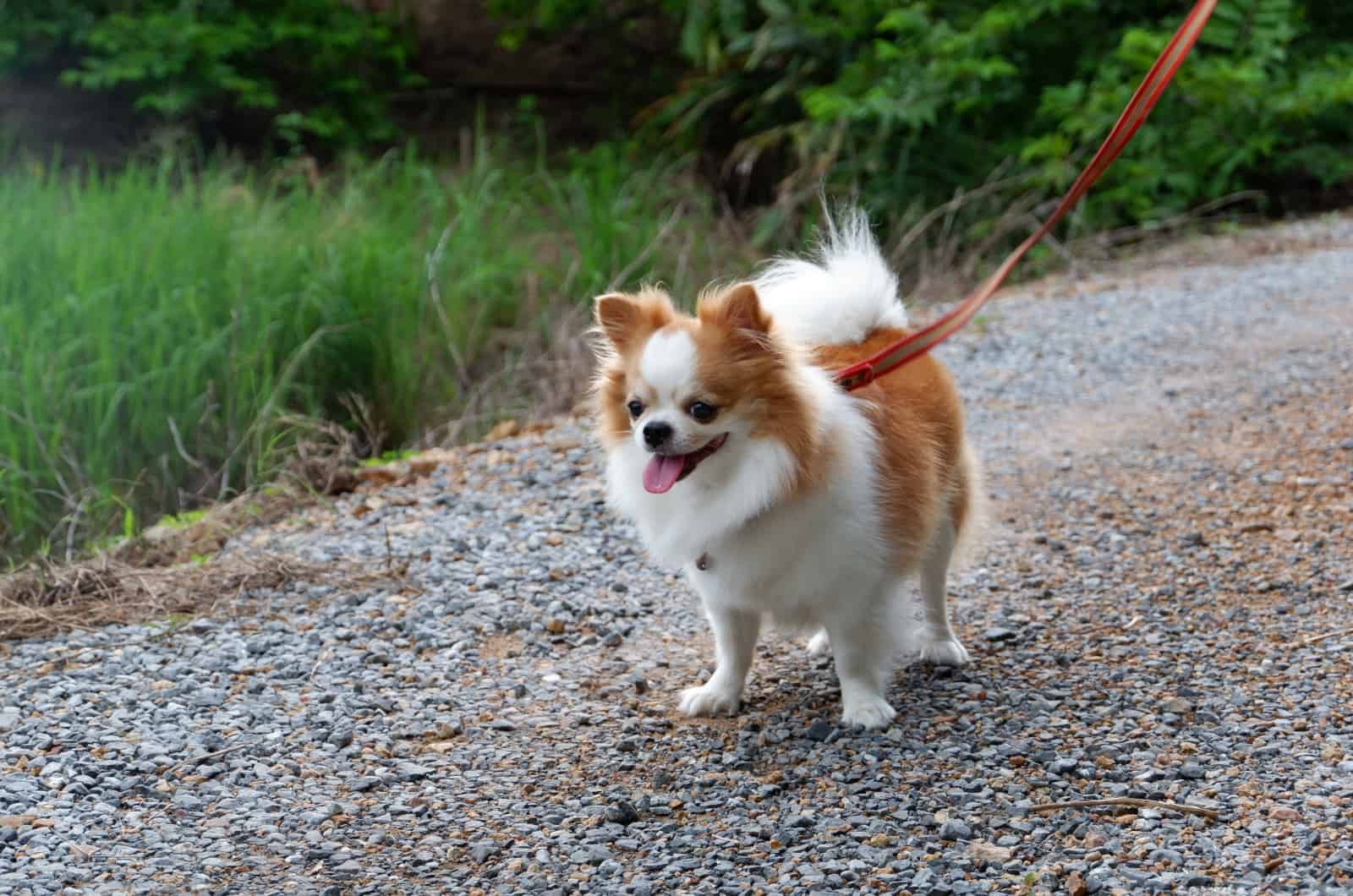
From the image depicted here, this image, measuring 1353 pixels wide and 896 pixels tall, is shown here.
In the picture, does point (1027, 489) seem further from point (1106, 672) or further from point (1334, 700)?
point (1334, 700)

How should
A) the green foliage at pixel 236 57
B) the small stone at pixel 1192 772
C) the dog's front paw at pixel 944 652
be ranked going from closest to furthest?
the small stone at pixel 1192 772 → the dog's front paw at pixel 944 652 → the green foliage at pixel 236 57

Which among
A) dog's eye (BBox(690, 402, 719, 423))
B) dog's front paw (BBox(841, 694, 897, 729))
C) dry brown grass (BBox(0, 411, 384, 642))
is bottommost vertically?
dry brown grass (BBox(0, 411, 384, 642))

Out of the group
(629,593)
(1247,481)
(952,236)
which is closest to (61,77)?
(952,236)

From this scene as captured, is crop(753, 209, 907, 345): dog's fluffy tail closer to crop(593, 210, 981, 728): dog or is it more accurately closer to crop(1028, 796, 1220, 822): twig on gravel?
crop(593, 210, 981, 728): dog

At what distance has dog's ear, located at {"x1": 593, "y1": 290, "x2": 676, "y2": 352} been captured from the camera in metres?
3.15

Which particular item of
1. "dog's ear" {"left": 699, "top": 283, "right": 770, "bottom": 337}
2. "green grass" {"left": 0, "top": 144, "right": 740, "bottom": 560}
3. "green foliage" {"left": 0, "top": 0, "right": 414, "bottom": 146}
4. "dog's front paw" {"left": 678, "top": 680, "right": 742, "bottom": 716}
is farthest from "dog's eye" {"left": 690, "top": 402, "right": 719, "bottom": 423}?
"green foliage" {"left": 0, "top": 0, "right": 414, "bottom": 146}

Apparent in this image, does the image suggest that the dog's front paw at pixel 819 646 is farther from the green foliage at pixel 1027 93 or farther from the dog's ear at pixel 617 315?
the green foliage at pixel 1027 93

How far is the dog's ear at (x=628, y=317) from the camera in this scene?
315cm

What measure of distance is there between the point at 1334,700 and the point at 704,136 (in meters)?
7.99

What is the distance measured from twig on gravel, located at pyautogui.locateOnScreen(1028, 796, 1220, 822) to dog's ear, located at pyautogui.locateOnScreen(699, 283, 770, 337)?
3.84 feet

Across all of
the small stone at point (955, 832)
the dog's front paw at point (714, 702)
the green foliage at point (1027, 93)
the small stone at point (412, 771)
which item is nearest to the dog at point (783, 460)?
the dog's front paw at point (714, 702)

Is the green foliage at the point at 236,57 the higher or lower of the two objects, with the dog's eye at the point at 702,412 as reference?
lower

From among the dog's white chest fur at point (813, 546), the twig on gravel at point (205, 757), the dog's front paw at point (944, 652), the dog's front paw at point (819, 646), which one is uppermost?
the dog's white chest fur at point (813, 546)

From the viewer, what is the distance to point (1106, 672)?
3.50 metres
